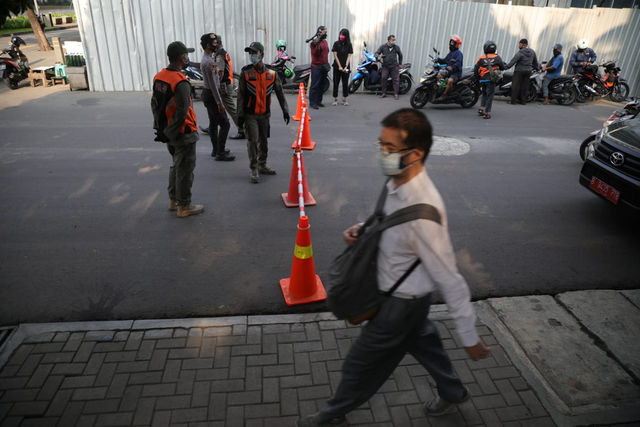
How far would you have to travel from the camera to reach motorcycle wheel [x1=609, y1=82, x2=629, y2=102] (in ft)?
Result: 45.0

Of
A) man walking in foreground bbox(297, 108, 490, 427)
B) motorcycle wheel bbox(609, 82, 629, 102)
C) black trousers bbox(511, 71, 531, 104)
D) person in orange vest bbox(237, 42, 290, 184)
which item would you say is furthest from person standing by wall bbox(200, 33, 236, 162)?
motorcycle wheel bbox(609, 82, 629, 102)

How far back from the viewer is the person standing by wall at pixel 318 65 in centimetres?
1096

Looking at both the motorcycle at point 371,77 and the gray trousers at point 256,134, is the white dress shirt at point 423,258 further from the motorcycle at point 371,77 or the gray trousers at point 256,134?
the motorcycle at point 371,77

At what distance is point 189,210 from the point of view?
5.55 m

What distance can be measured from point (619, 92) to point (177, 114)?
576 inches

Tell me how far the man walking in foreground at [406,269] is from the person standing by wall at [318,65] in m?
9.22

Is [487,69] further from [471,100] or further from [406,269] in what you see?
[406,269]

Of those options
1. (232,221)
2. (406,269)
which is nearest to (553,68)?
(232,221)

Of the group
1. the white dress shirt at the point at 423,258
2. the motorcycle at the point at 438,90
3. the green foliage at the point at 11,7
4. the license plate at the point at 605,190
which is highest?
the green foliage at the point at 11,7

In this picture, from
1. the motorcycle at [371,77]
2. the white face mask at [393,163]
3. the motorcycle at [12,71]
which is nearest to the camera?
the white face mask at [393,163]

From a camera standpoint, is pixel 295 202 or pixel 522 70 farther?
pixel 522 70

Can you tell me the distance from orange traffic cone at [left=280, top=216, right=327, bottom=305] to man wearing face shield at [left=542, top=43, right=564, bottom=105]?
11376 millimetres

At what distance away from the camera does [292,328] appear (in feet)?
11.9

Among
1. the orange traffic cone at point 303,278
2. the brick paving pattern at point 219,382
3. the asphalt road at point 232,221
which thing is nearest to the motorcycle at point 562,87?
the asphalt road at point 232,221
